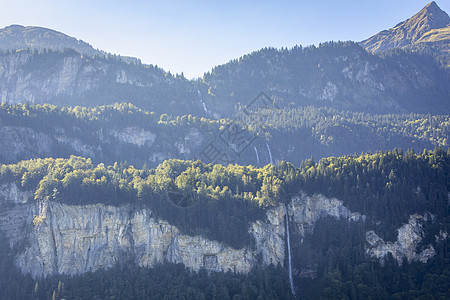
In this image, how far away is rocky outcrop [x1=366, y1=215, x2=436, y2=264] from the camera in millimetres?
131125

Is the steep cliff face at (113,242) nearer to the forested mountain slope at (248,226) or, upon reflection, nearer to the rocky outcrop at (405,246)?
the rocky outcrop at (405,246)

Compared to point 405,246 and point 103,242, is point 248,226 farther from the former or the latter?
point 405,246

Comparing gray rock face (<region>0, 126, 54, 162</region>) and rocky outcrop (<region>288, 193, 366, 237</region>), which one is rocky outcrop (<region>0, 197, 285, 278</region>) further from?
gray rock face (<region>0, 126, 54, 162</region>)

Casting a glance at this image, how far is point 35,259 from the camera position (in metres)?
131

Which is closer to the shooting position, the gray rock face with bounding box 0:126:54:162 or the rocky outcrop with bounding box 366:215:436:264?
the rocky outcrop with bounding box 366:215:436:264

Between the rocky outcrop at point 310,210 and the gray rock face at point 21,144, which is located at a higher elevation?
the gray rock face at point 21,144

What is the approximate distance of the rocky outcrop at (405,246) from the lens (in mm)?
131125

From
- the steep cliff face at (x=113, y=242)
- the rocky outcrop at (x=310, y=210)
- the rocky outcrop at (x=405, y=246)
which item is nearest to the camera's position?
the rocky outcrop at (x=405, y=246)

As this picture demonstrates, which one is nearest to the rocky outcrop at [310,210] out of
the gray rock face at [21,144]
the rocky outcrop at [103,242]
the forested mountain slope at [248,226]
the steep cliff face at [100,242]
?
the forested mountain slope at [248,226]

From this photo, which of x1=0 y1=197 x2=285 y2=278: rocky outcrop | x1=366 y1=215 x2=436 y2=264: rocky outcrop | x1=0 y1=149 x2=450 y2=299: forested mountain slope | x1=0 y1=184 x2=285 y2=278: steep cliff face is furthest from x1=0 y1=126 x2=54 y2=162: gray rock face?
x1=366 y1=215 x2=436 y2=264: rocky outcrop

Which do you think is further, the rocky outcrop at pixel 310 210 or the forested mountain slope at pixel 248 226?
the rocky outcrop at pixel 310 210

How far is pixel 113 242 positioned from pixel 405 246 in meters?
70.2

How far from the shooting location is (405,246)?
133m

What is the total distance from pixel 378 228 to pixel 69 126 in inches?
4411
